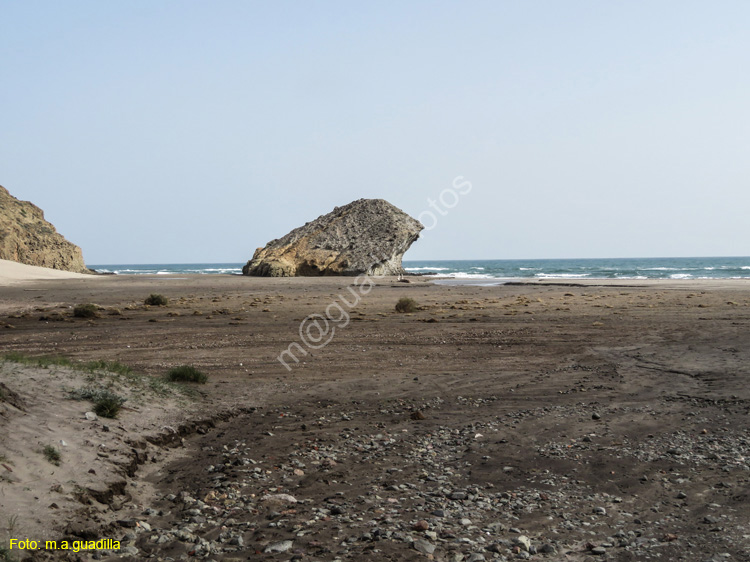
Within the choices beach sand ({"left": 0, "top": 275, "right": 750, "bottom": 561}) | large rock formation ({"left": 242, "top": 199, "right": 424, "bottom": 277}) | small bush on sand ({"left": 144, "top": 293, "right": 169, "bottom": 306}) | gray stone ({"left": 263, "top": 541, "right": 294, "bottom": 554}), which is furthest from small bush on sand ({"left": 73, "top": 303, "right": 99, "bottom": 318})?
large rock formation ({"left": 242, "top": 199, "right": 424, "bottom": 277})

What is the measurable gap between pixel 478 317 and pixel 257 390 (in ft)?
36.6

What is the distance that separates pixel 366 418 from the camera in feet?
27.9

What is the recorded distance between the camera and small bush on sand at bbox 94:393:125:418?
728 centimetres

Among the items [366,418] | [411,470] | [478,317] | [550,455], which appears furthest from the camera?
[478,317]

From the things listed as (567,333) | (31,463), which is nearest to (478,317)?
(567,333)

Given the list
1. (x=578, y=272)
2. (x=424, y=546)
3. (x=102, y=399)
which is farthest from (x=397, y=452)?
(x=578, y=272)

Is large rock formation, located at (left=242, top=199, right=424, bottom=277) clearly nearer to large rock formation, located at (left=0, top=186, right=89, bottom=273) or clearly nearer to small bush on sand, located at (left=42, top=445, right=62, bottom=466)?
large rock formation, located at (left=0, top=186, right=89, bottom=273)

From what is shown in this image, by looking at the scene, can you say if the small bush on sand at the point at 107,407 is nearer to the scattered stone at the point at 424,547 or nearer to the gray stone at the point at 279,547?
the gray stone at the point at 279,547

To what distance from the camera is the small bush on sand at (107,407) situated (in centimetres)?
728

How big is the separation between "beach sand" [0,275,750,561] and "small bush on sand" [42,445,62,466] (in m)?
0.07

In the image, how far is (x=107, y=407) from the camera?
24.1 ft

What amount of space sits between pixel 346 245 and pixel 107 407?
5544 centimetres

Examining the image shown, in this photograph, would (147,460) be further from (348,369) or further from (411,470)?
(348,369)

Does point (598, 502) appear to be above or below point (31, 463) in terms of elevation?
below
